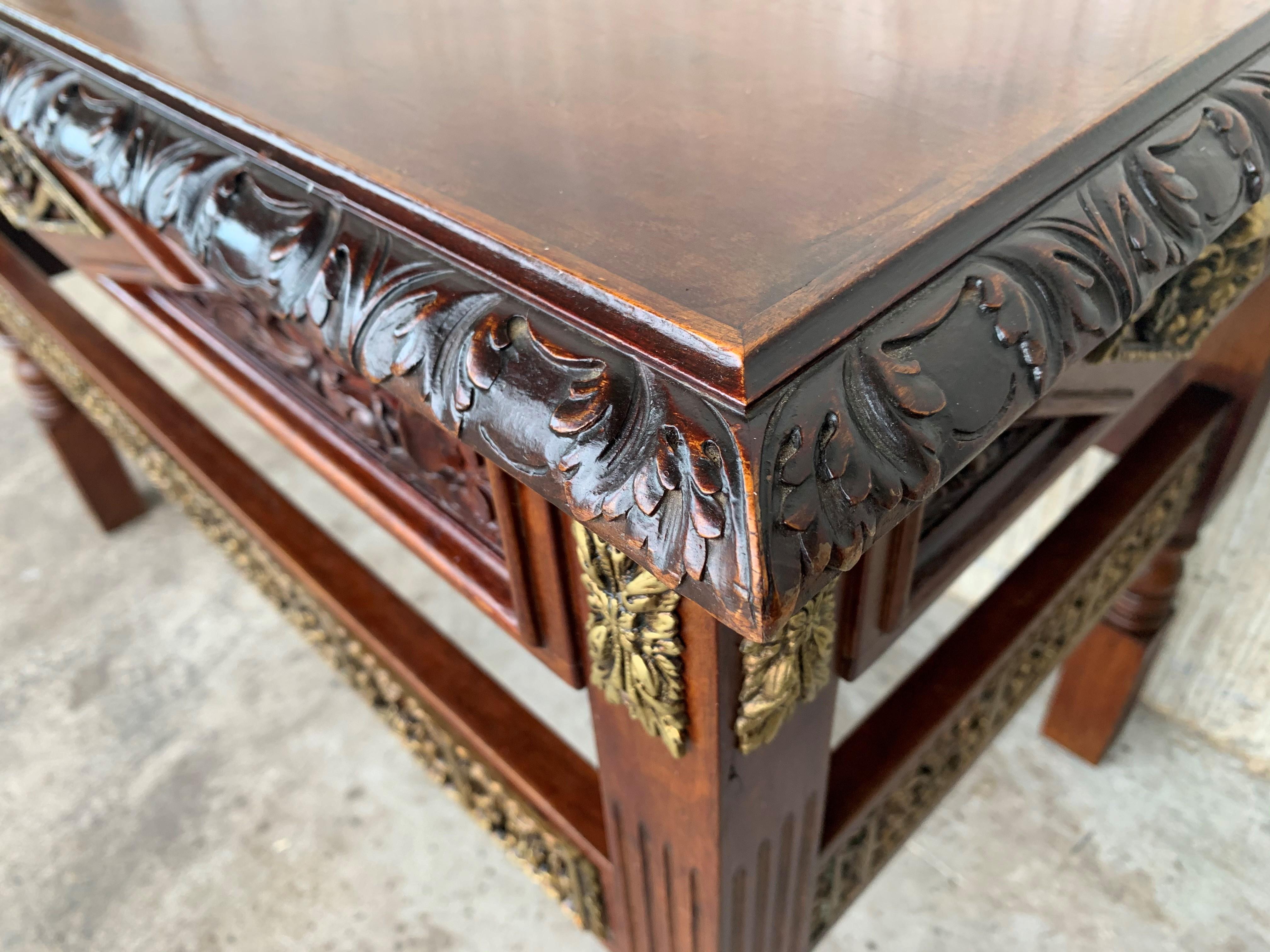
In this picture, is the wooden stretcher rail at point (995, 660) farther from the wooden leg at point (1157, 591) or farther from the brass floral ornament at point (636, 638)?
the brass floral ornament at point (636, 638)

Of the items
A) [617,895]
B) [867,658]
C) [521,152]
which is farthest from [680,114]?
[617,895]

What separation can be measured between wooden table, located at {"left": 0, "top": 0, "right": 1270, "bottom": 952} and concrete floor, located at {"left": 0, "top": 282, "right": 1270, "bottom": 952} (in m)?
0.39

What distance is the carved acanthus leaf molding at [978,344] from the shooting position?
20 centimetres

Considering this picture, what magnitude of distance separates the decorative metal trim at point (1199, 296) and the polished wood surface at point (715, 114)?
0.08 meters

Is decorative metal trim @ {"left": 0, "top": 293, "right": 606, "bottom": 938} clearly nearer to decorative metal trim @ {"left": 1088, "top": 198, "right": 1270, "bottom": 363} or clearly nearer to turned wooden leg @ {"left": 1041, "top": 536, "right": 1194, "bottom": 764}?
decorative metal trim @ {"left": 1088, "top": 198, "right": 1270, "bottom": 363}

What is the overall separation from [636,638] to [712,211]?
0.44 feet

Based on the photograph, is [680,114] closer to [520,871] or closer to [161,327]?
[161,327]

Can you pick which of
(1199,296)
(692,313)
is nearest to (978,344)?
(692,313)

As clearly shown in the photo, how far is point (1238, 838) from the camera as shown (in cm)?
89

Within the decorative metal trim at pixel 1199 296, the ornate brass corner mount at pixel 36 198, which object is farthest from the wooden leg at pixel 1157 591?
the ornate brass corner mount at pixel 36 198

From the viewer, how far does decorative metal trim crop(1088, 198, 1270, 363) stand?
1.20 ft

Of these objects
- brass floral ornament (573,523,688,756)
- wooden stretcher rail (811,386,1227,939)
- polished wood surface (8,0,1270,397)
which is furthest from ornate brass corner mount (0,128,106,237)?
wooden stretcher rail (811,386,1227,939)

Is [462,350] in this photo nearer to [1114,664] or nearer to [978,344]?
[978,344]

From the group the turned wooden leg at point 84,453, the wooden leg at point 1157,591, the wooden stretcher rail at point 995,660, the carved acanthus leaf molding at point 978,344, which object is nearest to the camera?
the carved acanthus leaf molding at point 978,344
